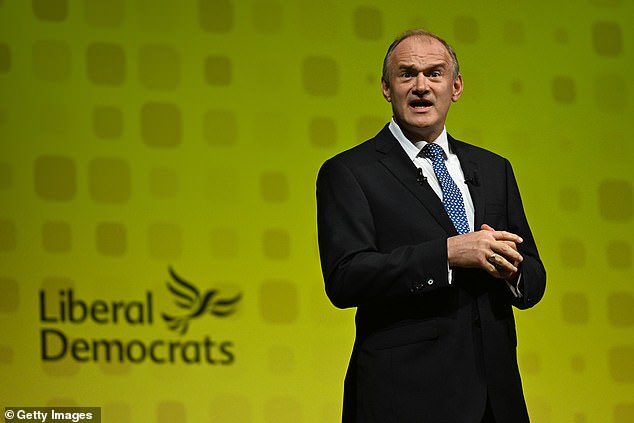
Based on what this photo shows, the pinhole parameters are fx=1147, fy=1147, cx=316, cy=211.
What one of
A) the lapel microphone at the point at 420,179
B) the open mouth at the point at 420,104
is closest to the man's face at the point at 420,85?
the open mouth at the point at 420,104

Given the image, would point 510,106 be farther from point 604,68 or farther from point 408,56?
point 408,56

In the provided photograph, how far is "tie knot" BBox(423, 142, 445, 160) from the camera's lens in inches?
99.9

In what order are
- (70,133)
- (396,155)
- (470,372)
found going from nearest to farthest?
1. (470,372)
2. (396,155)
3. (70,133)

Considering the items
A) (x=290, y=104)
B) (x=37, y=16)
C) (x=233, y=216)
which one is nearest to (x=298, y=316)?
(x=233, y=216)

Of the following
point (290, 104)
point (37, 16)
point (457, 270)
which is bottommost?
point (457, 270)

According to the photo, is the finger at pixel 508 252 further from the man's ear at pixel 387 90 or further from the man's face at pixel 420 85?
the man's ear at pixel 387 90

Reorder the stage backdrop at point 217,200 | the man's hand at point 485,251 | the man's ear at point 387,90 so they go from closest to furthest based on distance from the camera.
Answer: the man's hand at point 485,251, the man's ear at point 387,90, the stage backdrop at point 217,200

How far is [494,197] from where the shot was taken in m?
2.54

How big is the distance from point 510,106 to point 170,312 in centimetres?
136

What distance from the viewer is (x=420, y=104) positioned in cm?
252

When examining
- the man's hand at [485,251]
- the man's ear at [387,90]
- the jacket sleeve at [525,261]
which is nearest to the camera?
the man's hand at [485,251]

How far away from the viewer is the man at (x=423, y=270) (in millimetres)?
2301

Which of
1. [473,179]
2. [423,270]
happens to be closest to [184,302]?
[473,179]

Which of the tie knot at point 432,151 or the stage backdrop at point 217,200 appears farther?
the stage backdrop at point 217,200
